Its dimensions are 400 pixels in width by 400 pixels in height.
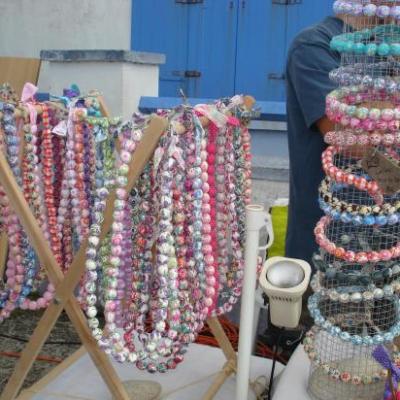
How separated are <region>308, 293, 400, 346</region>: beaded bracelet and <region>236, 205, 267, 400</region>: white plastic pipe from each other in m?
0.16

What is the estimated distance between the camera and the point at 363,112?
1305 mm

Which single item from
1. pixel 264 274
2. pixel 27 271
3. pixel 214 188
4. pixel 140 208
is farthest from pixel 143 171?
pixel 27 271

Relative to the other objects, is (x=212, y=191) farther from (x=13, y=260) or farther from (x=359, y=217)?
(x=13, y=260)

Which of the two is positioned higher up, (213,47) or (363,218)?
(213,47)

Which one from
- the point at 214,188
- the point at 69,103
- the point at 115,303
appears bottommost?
the point at 115,303

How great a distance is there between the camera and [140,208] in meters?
1.46

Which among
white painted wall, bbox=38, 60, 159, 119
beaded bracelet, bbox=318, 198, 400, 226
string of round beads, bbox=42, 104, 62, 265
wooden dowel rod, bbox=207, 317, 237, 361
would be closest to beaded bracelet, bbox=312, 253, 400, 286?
beaded bracelet, bbox=318, 198, 400, 226

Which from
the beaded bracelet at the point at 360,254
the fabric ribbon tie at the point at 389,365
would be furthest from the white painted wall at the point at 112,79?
the fabric ribbon tie at the point at 389,365

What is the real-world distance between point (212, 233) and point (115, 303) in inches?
12.8

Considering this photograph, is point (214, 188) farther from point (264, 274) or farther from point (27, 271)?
point (27, 271)

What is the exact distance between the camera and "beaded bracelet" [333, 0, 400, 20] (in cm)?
133

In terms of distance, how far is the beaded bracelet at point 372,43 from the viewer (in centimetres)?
134

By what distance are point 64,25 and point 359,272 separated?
4.06m

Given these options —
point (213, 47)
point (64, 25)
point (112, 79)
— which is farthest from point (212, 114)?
point (64, 25)
